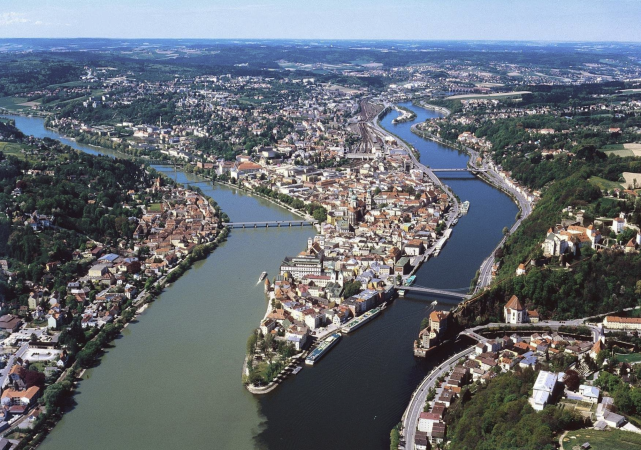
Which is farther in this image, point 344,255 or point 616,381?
point 344,255

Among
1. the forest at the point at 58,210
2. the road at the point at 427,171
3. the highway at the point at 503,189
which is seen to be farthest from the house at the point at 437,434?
the road at the point at 427,171

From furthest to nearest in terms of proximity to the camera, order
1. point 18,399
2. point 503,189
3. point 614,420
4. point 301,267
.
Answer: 1. point 503,189
2. point 301,267
3. point 18,399
4. point 614,420

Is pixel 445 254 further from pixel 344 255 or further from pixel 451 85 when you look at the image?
pixel 451 85

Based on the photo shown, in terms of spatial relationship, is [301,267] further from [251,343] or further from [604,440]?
[604,440]

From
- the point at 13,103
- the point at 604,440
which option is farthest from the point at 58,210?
the point at 13,103

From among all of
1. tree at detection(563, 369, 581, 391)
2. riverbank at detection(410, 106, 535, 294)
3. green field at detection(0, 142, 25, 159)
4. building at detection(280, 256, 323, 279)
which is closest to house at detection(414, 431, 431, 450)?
tree at detection(563, 369, 581, 391)

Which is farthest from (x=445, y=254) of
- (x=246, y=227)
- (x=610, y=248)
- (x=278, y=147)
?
(x=278, y=147)
